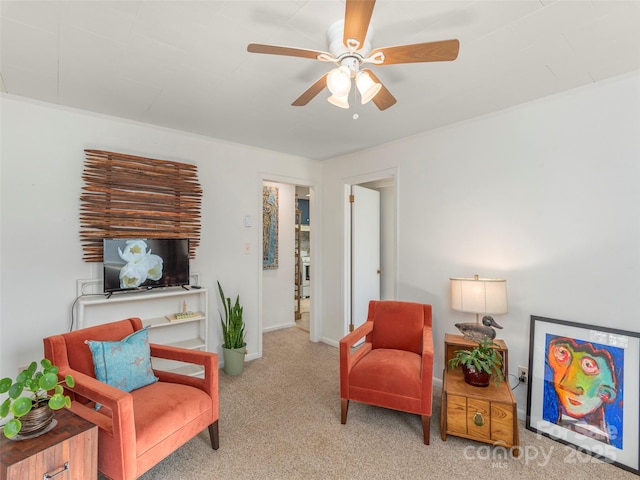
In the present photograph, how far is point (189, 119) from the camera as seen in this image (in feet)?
9.27

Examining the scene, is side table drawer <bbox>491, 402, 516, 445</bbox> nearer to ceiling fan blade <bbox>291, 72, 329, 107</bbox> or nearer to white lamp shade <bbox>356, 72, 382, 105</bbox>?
white lamp shade <bbox>356, 72, 382, 105</bbox>

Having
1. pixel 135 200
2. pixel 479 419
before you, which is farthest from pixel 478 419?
pixel 135 200

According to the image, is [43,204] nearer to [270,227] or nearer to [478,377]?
[270,227]

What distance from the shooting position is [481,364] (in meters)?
2.15

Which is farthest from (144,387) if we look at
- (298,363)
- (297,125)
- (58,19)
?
(297,125)

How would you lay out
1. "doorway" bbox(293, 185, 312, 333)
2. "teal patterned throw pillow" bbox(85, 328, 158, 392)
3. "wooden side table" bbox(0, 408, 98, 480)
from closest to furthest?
1. "wooden side table" bbox(0, 408, 98, 480)
2. "teal patterned throw pillow" bbox(85, 328, 158, 392)
3. "doorway" bbox(293, 185, 312, 333)

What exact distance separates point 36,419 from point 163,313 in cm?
168

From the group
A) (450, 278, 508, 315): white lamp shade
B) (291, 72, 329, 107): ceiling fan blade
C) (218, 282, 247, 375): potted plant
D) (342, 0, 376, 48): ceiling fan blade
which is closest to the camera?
(342, 0, 376, 48): ceiling fan blade

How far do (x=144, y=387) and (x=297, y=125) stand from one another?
2442mm

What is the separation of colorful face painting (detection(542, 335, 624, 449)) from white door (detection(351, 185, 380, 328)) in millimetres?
2178

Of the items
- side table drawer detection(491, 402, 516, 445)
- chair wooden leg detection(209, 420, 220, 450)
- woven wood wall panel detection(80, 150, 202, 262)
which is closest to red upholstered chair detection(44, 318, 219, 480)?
chair wooden leg detection(209, 420, 220, 450)

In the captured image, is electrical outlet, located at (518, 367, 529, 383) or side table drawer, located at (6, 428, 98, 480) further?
electrical outlet, located at (518, 367, 529, 383)

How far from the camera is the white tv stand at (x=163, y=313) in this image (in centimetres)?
266

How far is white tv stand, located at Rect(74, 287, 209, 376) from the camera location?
2662 mm
